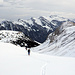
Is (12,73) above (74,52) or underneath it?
above

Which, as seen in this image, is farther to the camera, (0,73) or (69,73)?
(69,73)

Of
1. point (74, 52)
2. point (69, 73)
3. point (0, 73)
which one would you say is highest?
point (0, 73)

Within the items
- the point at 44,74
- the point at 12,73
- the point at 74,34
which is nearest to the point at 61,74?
the point at 44,74

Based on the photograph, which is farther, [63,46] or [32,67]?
[63,46]

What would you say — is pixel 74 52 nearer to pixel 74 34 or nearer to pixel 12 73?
pixel 74 34

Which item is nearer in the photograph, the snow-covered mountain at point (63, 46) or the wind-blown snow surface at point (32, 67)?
the wind-blown snow surface at point (32, 67)

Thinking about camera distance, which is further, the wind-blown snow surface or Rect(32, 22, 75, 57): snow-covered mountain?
Rect(32, 22, 75, 57): snow-covered mountain

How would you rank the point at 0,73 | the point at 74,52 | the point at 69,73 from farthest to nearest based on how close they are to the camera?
the point at 74,52 → the point at 69,73 → the point at 0,73

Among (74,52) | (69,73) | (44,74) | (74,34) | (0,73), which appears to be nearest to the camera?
(0,73)

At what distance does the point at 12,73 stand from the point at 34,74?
2702mm

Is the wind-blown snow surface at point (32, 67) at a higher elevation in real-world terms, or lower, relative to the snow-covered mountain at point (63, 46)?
higher

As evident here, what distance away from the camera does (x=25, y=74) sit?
13953mm

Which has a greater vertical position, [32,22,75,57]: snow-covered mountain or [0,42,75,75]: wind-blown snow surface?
[0,42,75,75]: wind-blown snow surface

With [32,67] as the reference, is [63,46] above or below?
below
